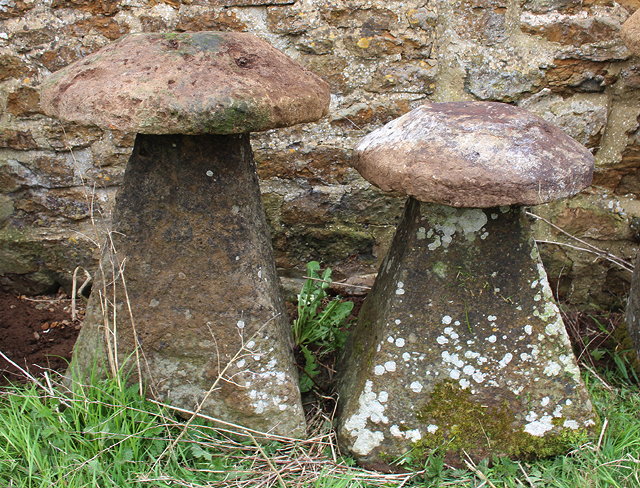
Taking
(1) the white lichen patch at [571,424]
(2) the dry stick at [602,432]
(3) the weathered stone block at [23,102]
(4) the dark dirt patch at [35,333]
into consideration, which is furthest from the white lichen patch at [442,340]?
(3) the weathered stone block at [23,102]

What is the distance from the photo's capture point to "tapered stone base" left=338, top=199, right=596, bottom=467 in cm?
204

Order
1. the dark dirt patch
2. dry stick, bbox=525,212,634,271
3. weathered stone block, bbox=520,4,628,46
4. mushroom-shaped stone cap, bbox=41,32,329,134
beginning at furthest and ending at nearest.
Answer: dry stick, bbox=525,212,634,271
weathered stone block, bbox=520,4,628,46
the dark dirt patch
mushroom-shaped stone cap, bbox=41,32,329,134

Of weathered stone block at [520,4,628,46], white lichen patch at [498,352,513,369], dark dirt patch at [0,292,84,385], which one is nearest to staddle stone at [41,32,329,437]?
dark dirt patch at [0,292,84,385]

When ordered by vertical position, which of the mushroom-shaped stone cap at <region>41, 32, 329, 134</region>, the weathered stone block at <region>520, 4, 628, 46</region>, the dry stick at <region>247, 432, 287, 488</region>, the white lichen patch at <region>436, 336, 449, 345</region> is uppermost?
the mushroom-shaped stone cap at <region>41, 32, 329, 134</region>

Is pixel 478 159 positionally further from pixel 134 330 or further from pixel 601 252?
pixel 601 252

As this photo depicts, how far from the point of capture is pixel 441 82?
9.23ft

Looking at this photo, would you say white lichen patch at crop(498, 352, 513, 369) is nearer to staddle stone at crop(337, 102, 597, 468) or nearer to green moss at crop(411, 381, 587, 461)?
staddle stone at crop(337, 102, 597, 468)

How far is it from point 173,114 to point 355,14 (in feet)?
4.35

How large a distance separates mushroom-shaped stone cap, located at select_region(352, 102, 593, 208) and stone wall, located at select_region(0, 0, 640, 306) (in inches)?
34.9

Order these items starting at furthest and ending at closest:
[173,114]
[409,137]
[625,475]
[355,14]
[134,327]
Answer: [355,14], [134,327], [625,475], [409,137], [173,114]

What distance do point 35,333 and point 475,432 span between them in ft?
6.25

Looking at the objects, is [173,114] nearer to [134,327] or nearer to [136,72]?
[136,72]

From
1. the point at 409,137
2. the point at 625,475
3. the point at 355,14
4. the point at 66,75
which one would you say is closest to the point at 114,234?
the point at 66,75

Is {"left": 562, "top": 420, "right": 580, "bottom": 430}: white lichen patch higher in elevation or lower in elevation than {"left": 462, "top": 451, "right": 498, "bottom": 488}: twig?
higher
